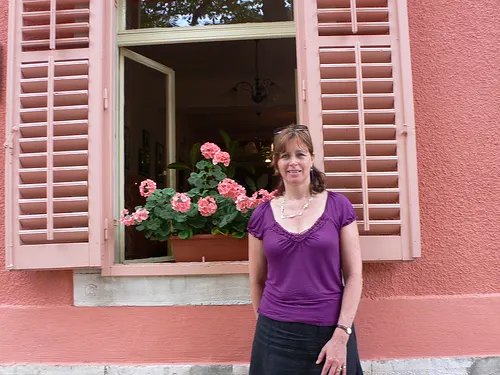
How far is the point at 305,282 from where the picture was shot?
217cm

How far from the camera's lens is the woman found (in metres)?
2.16

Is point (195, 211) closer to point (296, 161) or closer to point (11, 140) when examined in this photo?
point (296, 161)

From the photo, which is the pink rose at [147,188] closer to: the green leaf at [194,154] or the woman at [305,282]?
the green leaf at [194,154]

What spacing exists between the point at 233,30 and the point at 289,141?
139cm

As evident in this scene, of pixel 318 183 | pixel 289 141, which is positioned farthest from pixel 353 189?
pixel 289 141

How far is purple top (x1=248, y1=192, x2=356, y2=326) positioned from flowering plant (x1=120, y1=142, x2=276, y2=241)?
2.36 feet

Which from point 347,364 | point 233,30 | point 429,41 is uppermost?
point 233,30

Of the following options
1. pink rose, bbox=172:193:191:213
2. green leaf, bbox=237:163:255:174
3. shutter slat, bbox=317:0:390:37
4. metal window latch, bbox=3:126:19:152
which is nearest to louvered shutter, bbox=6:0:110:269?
metal window latch, bbox=3:126:19:152

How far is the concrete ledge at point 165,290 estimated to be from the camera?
2.96 m

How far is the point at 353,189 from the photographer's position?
2.81 m

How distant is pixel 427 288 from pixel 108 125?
2185mm

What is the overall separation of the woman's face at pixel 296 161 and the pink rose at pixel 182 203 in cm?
83

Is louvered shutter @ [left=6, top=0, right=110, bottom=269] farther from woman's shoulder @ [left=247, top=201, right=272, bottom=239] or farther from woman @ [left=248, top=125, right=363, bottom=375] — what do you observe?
woman @ [left=248, top=125, right=363, bottom=375]

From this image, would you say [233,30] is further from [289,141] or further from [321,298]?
[321,298]
